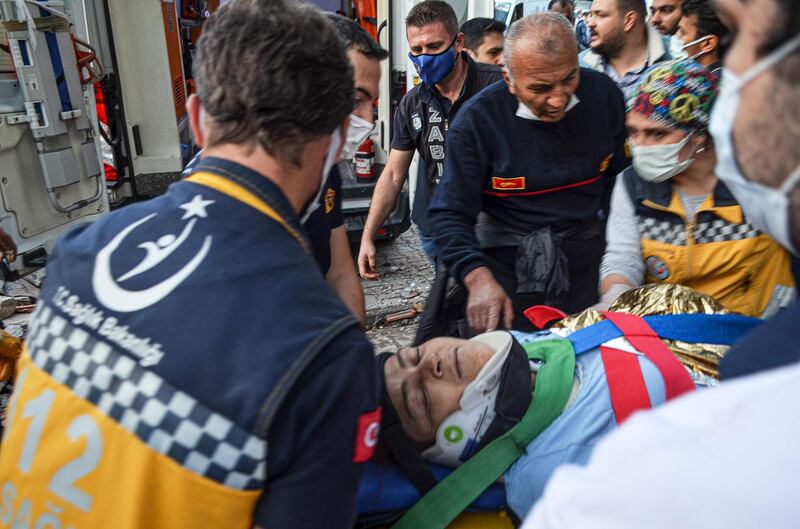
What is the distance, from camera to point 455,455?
1875 mm

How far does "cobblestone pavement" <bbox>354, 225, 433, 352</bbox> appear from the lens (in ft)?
14.9

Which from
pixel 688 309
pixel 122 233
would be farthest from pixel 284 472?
pixel 688 309

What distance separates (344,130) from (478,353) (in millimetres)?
974

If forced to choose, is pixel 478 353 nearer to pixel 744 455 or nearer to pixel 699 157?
pixel 699 157

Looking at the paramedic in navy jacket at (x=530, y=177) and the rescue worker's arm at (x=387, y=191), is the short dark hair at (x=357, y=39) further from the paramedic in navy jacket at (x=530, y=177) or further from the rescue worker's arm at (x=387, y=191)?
the rescue worker's arm at (x=387, y=191)

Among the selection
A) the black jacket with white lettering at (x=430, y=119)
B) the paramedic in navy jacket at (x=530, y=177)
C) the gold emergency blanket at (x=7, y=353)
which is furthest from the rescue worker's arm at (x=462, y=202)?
the gold emergency blanket at (x=7, y=353)

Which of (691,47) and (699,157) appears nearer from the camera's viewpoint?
(699,157)

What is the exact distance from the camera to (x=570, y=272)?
278 cm

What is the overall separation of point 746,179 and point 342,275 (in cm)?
177

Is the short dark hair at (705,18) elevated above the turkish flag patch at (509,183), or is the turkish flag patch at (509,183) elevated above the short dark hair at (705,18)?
the short dark hair at (705,18)

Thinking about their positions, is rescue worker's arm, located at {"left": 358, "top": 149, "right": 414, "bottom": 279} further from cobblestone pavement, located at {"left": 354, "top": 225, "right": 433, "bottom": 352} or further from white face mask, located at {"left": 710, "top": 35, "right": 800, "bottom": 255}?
white face mask, located at {"left": 710, "top": 35, "right": 800, "bottom": 255}

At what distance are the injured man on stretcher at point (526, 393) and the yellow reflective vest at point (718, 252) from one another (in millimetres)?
155

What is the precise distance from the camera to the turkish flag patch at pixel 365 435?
1031 mm

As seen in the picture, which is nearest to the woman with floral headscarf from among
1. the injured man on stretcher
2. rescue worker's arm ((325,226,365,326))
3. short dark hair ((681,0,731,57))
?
the injured man on stretcher
